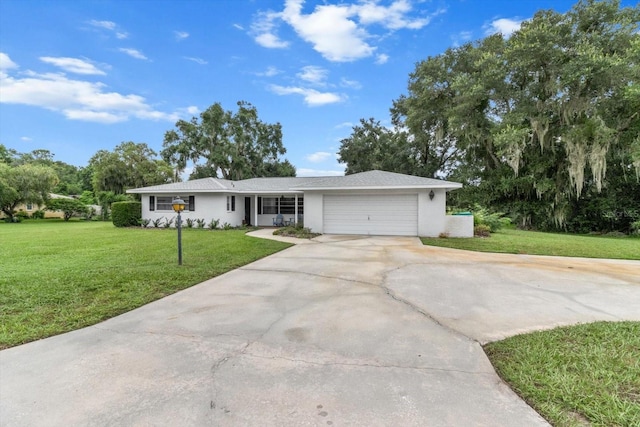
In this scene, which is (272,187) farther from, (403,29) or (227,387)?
(227,387)

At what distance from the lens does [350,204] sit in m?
13.1

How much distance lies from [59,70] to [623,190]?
97.9 ft

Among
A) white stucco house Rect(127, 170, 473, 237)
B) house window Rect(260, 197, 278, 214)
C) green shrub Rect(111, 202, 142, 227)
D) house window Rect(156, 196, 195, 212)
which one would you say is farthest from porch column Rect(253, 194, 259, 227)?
green shrub Rect(111, 202, 142, 227)

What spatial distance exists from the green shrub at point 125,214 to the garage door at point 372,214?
34.3ft

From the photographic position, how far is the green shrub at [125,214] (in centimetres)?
1617

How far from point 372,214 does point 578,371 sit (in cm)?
1055

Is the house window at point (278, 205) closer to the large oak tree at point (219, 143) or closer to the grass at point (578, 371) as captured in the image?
the large oak tree at point (219, 143)

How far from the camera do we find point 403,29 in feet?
44.4

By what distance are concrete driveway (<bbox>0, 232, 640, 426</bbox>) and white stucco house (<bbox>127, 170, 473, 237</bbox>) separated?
22.0ft

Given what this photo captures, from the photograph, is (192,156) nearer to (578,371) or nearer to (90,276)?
(90,276)

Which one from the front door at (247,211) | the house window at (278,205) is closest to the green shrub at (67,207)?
the front door at (247,211)

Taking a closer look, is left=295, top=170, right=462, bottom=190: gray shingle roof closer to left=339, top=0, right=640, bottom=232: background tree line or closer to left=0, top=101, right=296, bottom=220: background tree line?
left=339, top=0, right=640, bottom=232: background tree line

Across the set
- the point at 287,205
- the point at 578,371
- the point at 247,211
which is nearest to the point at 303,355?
the point at 578,371

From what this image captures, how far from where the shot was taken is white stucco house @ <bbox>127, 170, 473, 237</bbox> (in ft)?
39.5
